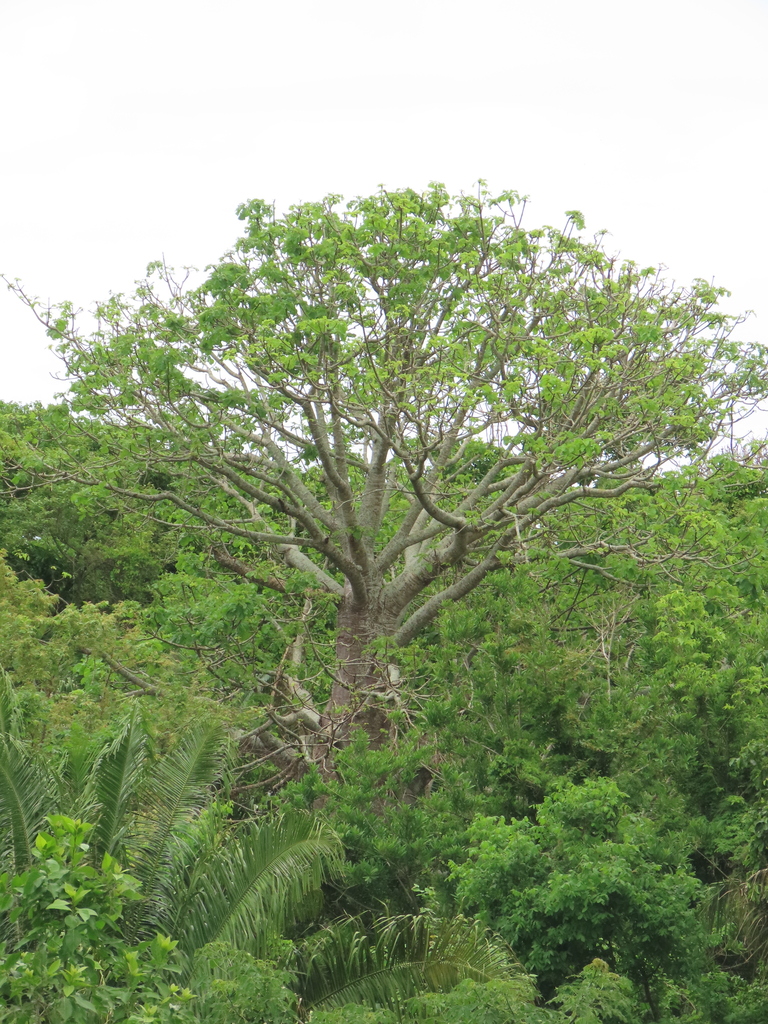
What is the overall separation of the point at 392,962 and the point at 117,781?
2271 millimetres

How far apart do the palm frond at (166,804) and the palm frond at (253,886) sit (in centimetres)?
19

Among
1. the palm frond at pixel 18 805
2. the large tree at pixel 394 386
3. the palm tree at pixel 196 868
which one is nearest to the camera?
the palm frond at pixel 18 805

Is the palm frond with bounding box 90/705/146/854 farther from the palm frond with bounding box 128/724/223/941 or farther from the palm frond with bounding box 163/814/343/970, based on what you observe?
the palm frond with bounding box 163/814/343/970

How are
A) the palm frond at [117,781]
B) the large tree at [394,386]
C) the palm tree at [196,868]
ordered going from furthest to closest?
the large tree at [394,386] → the palm frond at [117,781] → the palm tree at [196,868]

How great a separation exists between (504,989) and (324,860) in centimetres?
263

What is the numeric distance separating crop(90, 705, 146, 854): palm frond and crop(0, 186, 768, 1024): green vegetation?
1.1 inches

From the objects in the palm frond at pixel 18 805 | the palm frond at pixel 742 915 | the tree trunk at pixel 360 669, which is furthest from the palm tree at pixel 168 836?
the tree trunk at pixel 360 669

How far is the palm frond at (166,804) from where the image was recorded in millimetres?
7230

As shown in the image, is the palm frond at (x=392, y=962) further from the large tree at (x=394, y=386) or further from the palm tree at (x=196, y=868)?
the large tree at (x=394, y=386)

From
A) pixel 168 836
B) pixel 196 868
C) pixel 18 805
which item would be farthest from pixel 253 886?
pixel 18 805

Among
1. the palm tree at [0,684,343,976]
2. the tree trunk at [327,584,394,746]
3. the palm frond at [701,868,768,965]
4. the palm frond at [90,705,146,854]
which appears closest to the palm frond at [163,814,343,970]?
the palm tree at [0,684,343,976]

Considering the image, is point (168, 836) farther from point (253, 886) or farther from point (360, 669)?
point (360, 669)

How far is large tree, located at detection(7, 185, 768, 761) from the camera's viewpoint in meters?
12.3

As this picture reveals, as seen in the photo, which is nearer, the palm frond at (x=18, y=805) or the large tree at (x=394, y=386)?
the palm frond at (x=18, y=805)
